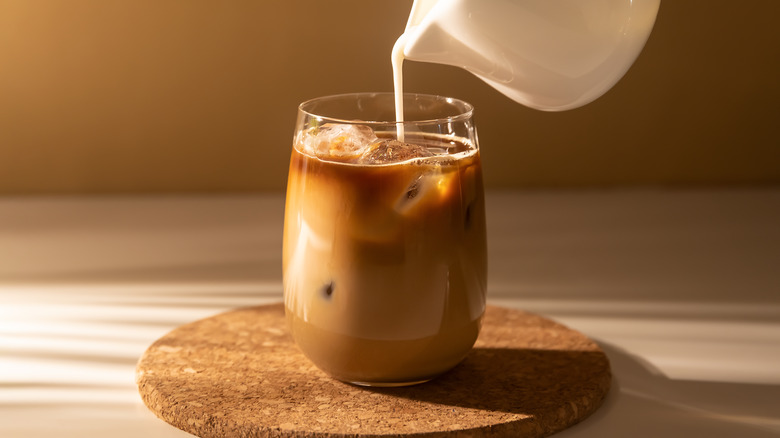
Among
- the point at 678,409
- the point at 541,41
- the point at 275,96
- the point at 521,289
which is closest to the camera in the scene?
the point at 541,41

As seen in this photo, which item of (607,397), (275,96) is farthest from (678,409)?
(275,96)

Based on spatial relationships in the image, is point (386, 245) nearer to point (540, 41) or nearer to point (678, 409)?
point (540, 41)

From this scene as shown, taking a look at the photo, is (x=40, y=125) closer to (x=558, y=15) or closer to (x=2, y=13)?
(x=2, y=13)

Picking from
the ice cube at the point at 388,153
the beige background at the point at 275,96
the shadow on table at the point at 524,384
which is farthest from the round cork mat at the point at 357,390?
the beige background at the point at 275,96

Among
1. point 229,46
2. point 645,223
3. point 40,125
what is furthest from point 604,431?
point 40,125

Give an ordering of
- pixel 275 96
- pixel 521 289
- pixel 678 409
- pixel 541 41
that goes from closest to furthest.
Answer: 1. pixel 541 41
2. pixel 678 409
3. pixel 521 289
4. pixel 275 96

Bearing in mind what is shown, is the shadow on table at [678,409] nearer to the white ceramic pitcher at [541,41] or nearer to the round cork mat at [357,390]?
the round cork mat at [357,390]
